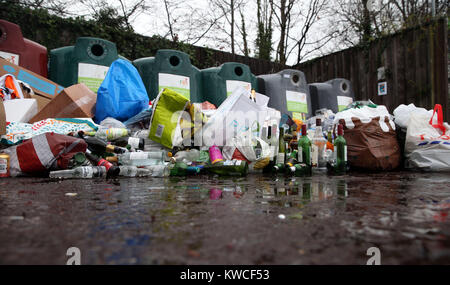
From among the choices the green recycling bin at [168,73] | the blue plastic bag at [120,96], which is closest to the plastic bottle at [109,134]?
the blue plastic bag at [120,96]

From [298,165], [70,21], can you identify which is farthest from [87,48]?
[298,165]

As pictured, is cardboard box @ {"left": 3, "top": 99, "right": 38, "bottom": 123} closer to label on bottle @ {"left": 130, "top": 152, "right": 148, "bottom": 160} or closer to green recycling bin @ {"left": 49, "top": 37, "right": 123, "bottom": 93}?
green recycling bin @ {"left": 49, "top": 37, "right": 123, "bottom": 93}

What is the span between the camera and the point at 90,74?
129 inches

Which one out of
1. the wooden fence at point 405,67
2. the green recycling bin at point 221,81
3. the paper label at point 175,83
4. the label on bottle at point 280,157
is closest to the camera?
the label on bottle at point 280,157

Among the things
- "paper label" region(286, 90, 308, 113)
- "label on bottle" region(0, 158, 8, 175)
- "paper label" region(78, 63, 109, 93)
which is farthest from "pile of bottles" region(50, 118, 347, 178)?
"paper label" region(286, 90, 308, 113)

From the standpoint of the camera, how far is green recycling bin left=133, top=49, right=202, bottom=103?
3555mm

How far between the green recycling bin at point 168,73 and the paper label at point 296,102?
152 centimetres

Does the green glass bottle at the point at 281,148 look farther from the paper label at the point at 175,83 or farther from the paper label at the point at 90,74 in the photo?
the paper label at the point at 90,74

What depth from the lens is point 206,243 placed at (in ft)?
1.70

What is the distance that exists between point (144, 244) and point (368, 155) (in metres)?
2.35

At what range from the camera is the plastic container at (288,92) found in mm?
4238

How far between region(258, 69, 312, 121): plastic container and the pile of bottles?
1820mm

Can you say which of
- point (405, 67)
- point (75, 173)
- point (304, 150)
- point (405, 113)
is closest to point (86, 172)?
point (75, 173)
